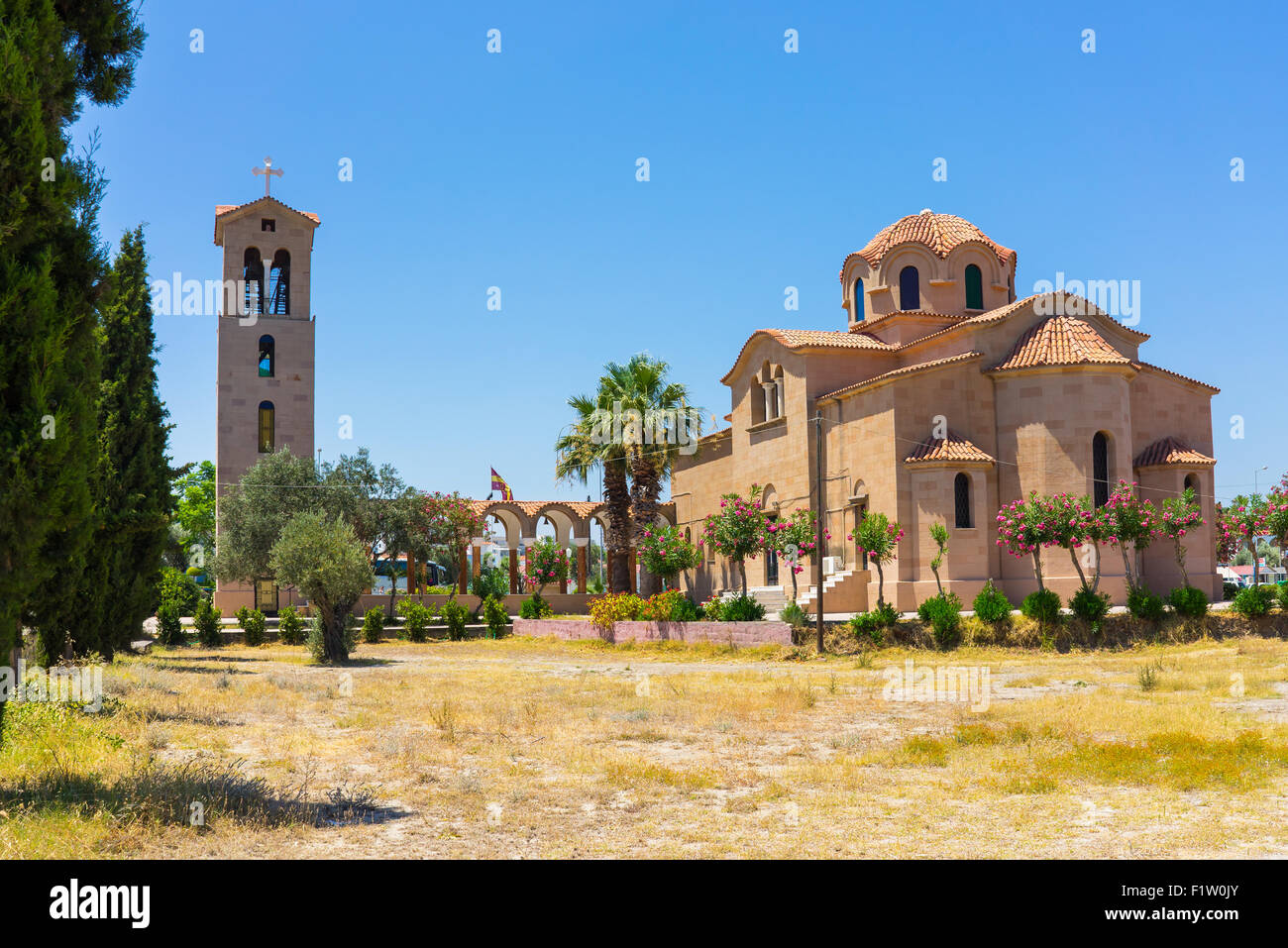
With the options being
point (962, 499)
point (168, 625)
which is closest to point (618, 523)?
point (962, 499)

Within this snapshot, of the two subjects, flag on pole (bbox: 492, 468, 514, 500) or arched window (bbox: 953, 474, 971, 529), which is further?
flag on pole (bbox: 492, 468, 514, 500)

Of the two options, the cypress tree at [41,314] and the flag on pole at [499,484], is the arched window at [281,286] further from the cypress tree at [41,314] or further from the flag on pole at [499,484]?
the cypress tree at [41,314]

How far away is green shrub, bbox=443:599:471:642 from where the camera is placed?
37.9 meters

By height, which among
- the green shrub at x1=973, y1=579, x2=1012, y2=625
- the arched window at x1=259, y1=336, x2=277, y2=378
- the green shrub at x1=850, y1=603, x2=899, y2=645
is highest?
the arched window at x1=259, y1=336, x2=277, y2=378

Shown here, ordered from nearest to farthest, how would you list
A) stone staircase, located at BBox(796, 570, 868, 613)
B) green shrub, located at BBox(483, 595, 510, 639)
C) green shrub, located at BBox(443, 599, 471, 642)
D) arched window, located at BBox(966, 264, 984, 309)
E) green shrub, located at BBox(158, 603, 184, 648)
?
stone staircase, located at BBox(796, 570, 868, 613), green shrub, located at BBox(158, 603, 184, 648), arched window, located at BBox(966, 264, 984, 309), green shrub, located at BBox(443, 599, 471, 642), green shrub, located at BBox(483, 595, 510, 639)

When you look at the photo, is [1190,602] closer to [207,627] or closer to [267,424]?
[207,627]

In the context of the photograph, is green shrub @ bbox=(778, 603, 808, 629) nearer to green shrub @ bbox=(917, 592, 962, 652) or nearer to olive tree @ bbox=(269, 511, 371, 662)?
green shrub @ bbox=(917, 592, 962, 652)

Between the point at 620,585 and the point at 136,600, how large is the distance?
19098 mm

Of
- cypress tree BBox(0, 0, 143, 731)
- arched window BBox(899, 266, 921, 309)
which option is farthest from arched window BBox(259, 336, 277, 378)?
cypress tree BBox(0, 0, 143, 731)

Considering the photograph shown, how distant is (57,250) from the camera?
870 cm

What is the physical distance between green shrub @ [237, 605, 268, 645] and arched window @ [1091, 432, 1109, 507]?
27.4 metres

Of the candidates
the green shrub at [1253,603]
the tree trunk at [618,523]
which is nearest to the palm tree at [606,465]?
the tree trunk at [618,523]

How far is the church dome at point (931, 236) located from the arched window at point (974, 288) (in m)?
0.98
